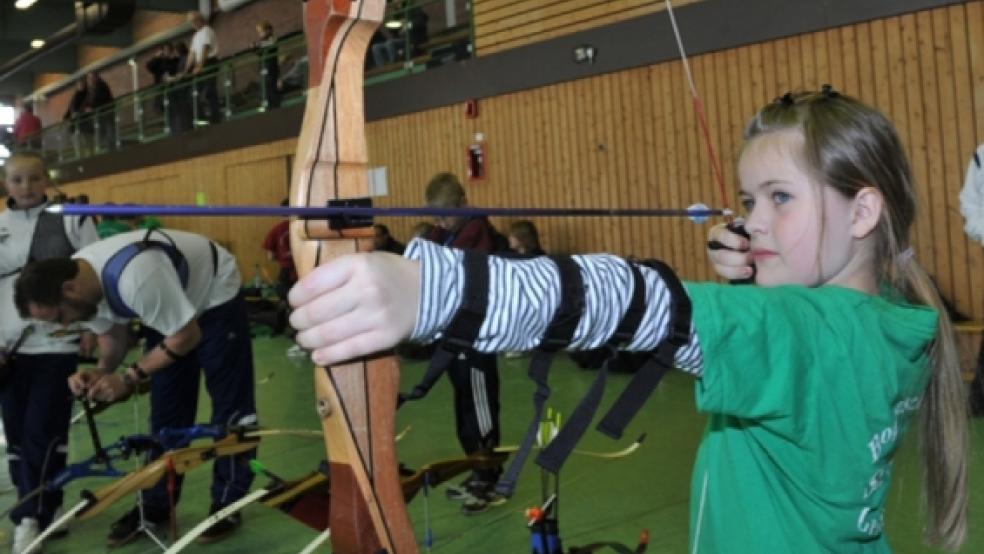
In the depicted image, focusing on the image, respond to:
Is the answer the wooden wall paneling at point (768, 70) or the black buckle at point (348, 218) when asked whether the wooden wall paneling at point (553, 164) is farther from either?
the black buckle at point (348, 218)

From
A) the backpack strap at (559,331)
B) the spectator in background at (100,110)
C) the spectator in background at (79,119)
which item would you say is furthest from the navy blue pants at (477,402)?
the spectator in background at (79,119)

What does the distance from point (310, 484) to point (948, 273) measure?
4904 mm

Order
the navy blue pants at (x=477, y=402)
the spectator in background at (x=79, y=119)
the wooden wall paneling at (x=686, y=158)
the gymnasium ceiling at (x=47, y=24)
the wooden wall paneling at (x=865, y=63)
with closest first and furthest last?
the navy blue pants at (x=477, y=402), the wooden wall paneling at (x=865, y=63), the wooden wall paneling at (x=686, y=158), the spectator in background at (x=79, y=119), the gymnasium ceiling at (x=47, y=24)

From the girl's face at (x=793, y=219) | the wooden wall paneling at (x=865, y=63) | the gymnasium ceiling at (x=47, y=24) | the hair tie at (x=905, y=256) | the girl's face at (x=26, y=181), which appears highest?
the gymnasium ceiling at (x=47, y=24)

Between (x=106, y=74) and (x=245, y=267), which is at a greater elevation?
(x=106, y=74)

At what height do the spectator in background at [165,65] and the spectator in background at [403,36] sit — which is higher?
the spectator in background at [165,65]

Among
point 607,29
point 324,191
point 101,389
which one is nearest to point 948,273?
point 607,29

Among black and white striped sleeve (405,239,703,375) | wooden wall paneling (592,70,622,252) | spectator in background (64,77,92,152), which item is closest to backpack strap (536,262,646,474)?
black and white striped sleeve (405,239,703,375)

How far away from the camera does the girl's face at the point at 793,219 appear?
1.08 m

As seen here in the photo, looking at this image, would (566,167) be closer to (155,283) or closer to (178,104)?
(155,283)

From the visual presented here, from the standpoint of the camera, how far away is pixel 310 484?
2.69 m

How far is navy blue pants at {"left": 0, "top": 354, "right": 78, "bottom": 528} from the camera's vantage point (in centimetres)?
346

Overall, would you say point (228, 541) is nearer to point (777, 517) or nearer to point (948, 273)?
point (777, 517)

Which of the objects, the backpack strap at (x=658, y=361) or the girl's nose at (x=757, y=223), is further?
the girl's nose at (x=757, y=223)
